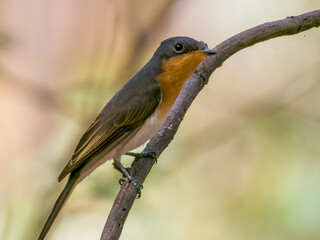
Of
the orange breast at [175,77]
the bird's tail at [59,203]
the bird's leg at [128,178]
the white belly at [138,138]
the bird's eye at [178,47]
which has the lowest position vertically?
the bird's tail at [59,203]

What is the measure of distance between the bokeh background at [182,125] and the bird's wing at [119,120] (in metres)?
0.40

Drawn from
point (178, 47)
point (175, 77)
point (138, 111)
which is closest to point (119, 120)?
point (138, 111)

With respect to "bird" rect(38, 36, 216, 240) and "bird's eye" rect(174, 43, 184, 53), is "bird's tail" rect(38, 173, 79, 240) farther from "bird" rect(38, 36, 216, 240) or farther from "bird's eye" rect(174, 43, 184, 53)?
"bird's eye" rect(174, 43, 184, 53)

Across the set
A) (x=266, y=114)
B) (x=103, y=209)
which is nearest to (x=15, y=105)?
(x=103, y=209)

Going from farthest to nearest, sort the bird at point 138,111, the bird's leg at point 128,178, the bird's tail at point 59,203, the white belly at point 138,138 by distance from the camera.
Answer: the white belly at point 138,138 → the bird at point 138,111 → the bird's leg at point 128,178 → the bird's tail at point 59,203

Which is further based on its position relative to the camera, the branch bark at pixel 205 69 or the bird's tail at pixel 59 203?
the branch bark at pixel 205 69

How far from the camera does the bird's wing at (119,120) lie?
399 centimetres

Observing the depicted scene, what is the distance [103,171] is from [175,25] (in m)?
1.54

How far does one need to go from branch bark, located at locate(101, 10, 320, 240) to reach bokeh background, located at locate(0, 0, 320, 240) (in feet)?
1.47

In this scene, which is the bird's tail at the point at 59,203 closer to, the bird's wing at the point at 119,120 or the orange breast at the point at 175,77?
the bird's wing at the point at 119,120

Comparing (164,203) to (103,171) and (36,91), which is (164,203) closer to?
(103,171)

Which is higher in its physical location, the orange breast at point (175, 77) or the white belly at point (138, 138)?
the orange breast at point (175, 77)

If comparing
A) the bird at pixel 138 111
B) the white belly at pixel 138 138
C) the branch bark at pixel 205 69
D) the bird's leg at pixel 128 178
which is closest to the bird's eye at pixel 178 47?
the bird at pixel 138 111

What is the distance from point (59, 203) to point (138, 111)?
85 cm
